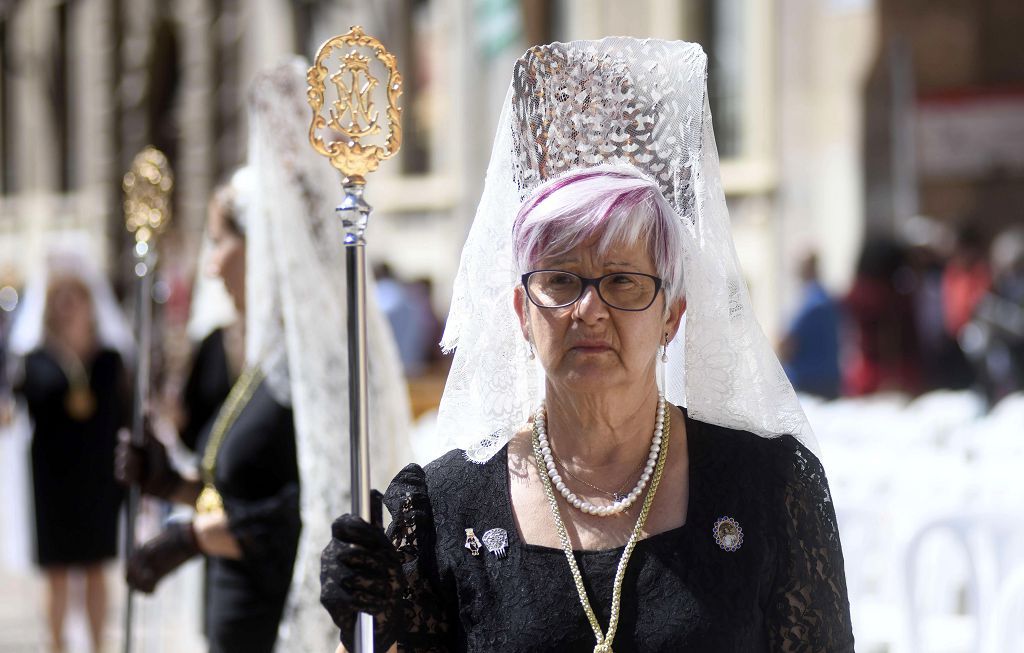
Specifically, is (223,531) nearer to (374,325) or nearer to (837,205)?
(374,325)

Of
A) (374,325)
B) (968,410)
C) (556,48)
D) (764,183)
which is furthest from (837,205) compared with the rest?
(556,48)

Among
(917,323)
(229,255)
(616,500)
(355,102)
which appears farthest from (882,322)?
(355,102)

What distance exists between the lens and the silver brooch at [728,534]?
8.13 feet

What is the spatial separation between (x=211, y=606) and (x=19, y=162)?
85.3ft

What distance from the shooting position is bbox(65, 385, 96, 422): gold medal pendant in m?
7.20

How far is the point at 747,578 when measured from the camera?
8.04ft

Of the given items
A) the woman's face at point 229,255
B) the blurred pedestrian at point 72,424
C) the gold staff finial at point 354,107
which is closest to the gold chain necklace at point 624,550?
the gold staff finial at point 354,107

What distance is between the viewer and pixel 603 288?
2.49 m

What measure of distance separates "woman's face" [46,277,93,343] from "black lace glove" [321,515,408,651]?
5.11 m

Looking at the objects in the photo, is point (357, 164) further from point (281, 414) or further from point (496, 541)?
point (281, 414)

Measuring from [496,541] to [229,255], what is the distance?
185 cm

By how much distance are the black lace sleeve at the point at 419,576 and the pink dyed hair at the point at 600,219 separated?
1.44ft

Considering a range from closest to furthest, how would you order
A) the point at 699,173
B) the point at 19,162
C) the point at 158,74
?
the point at 699,173, the point at 158,74, the point at 19,162

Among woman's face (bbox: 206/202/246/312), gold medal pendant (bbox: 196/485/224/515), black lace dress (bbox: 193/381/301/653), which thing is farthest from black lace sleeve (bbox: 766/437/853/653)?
woman's face (bbox: 206/202/246/312)
